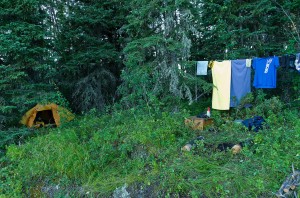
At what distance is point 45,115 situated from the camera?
7.65 metres

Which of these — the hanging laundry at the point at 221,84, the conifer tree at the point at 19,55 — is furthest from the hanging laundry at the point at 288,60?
the conifer tree at the point at 19,55

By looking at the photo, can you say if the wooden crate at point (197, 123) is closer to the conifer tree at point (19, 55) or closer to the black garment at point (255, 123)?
the black garment at point (255, 123)

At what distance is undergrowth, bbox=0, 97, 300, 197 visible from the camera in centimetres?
334

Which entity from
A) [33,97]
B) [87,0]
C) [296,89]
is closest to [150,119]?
[33,97]

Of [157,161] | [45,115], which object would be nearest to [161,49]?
[157,161]

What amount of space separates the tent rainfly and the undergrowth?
128 centimetres

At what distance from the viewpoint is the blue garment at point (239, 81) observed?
20.1 feet

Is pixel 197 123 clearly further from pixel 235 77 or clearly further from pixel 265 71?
pixel 265 71

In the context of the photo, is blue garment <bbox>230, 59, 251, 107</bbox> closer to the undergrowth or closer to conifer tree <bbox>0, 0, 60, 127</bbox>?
the undergrowth

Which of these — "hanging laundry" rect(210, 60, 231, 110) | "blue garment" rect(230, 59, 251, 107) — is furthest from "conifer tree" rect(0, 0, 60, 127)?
"blue garment" rect(230, 59, 251, 107)

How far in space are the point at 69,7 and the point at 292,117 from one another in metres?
7.35

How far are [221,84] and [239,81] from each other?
421mm

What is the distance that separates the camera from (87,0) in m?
8.57

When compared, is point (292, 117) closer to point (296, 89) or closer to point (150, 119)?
point (296, 89)
